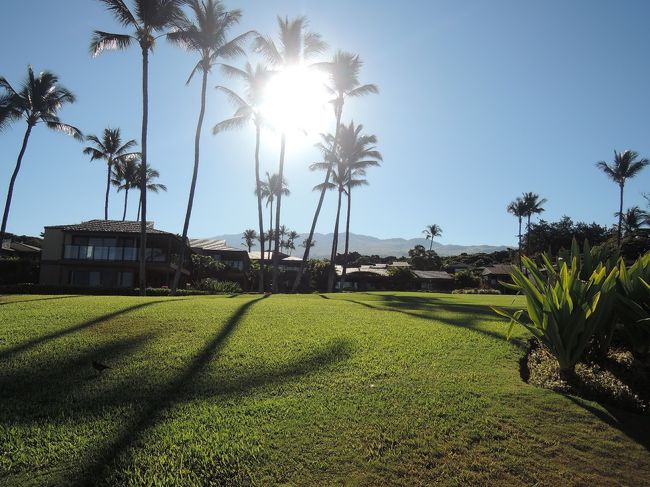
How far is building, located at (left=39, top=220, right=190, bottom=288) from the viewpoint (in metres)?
32.8

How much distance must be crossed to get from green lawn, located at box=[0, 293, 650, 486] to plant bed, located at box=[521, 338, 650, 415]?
11.2 inches

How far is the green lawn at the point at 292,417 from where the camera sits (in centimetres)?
386

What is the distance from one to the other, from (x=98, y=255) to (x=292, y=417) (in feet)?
106

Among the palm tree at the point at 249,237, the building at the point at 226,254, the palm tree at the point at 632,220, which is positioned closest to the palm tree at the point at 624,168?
the palm tree at the point at 632,220

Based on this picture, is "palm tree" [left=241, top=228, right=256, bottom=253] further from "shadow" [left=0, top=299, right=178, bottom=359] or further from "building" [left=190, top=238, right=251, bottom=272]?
"shadow" [left=0, top=299, right=178, bottom=359]

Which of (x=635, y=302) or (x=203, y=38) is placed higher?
(x=203, y=38)

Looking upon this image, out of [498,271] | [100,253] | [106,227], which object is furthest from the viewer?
[498,271]

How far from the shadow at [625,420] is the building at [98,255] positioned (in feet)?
104

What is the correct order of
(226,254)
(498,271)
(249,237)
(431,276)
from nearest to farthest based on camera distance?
(226,254) < (431,276) < (498,271) < (249,237)

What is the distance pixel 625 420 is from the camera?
17.2 feet

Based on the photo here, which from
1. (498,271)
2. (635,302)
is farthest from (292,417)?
(498,271)

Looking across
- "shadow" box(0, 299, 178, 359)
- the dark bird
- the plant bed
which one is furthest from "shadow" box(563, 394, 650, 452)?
"shadow" box(0, 299, 178, 359)

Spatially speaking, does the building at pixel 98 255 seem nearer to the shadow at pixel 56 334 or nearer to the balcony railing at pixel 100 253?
the balcony railing at pixel 100 253

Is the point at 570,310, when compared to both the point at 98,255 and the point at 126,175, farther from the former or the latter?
the point at 126,175
